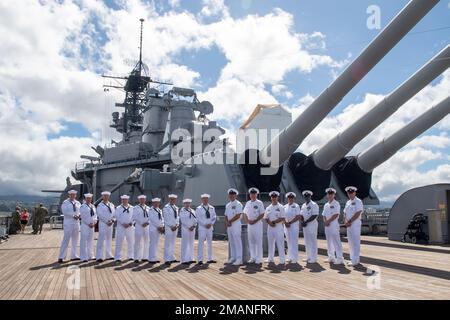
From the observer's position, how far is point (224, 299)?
14.3 ft

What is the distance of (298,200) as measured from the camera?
1324cm

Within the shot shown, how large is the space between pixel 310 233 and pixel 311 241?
133 mm

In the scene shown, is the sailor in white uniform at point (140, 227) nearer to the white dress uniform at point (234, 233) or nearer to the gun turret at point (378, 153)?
the white dress uniform at point (234, 233)

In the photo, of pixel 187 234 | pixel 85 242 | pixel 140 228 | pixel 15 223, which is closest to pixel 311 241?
pixel 187 234

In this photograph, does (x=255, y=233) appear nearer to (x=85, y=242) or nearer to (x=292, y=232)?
(x=292, y=232)

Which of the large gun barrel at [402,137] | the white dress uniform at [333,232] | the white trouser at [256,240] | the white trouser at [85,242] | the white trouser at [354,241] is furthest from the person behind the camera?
the large gun barrel at [402,137]

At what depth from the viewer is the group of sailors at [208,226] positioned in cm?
732

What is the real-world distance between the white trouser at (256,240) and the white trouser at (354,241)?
4.70ft

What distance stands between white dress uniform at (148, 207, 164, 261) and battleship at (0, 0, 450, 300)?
13.1 inches

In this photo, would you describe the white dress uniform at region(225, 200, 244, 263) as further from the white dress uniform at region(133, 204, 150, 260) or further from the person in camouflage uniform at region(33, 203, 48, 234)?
the person in camouflage uniform at region(33, 203, 48, 234)

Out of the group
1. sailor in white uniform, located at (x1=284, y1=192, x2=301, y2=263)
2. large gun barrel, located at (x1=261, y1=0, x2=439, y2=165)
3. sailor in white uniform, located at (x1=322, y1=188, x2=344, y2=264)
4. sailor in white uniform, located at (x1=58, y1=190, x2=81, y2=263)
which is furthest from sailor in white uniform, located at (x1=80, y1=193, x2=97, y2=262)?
large gun barrel, located at (x1=261, y1=0, x2=439, y2=165)

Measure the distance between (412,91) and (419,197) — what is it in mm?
2880

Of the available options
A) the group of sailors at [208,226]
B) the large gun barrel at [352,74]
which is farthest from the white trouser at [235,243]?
the large gun barrel at [352,74]
